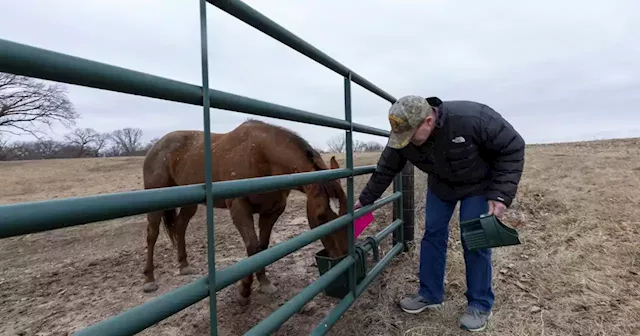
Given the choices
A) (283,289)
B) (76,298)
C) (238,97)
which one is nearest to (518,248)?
(283,289)

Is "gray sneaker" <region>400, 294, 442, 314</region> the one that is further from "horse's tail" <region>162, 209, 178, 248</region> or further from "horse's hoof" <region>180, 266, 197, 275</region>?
"horse's tail" <region>162, 209, 178, 248</region>

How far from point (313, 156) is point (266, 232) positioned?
1205mm

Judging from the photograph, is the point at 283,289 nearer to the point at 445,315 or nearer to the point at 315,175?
the point at 445,315

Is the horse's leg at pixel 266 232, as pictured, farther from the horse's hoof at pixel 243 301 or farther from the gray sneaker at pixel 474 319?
the gray sneaker at pixel 474 319

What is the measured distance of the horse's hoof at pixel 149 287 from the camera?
3.82 meters

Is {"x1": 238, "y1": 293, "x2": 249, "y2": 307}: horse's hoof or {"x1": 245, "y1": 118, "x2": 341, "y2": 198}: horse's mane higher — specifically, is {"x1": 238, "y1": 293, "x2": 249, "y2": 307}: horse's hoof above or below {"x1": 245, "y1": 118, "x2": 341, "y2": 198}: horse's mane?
below

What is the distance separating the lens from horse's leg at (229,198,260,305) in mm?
3289

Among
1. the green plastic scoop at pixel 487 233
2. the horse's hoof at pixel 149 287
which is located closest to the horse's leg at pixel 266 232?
the horse's hoof at pixel 149 287

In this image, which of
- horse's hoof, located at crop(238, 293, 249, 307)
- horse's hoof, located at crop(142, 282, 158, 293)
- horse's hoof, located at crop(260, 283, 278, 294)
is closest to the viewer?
horse's hoof, located at crop(238, 293, 249, 307)

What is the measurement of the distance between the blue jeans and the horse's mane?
2.48 ft

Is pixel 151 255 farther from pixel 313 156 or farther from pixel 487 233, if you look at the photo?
pixel 487 233

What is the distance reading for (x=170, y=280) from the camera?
13.7 ft

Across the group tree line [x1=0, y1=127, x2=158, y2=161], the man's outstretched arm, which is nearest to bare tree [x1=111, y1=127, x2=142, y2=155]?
tree line [x1=0, y1=127, x2=158, y2=161]

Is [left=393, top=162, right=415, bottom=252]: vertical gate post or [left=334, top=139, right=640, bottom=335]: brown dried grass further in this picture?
[left=393, top=162, right=415, bottom=252]: vertical gate post
